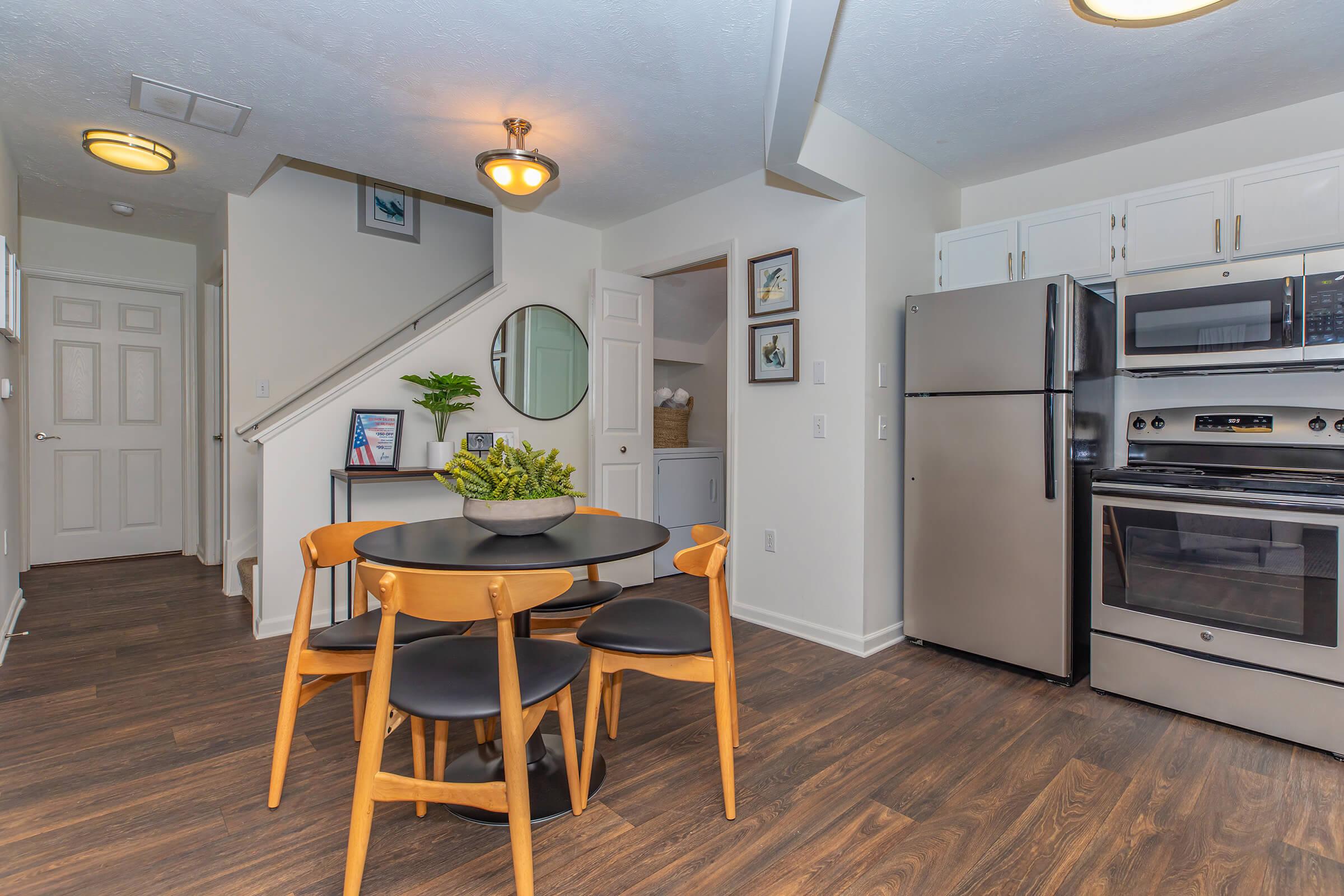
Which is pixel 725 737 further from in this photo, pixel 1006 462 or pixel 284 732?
pixel 1006 462

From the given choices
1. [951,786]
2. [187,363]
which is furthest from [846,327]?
[187,363]

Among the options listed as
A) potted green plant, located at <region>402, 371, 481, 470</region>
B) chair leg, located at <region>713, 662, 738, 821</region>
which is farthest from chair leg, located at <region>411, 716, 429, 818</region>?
potted green plant, located at <region>402, 371, 481, 470</region>

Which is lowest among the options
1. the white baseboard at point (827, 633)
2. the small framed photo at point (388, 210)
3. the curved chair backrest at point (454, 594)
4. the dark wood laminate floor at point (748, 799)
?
the dark wood laminate floor at point (748, 799)

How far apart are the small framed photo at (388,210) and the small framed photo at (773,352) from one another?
8.89 ft

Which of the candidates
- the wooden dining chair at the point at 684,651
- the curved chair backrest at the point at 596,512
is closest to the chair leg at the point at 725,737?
the wooden dining chair at the point at 684,651

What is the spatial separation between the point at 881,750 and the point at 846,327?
6.04ft

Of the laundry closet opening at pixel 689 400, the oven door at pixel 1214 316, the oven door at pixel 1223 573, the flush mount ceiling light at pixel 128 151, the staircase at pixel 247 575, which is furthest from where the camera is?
the laundry closet opening at pixel 689 400

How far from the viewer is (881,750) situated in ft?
7.06

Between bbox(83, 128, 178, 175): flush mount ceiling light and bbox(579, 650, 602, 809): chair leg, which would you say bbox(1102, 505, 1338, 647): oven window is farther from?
bbox(83, 128, 178, 175): flush mount ceiling light

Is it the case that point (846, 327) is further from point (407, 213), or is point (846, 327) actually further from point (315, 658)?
point (407, 213)

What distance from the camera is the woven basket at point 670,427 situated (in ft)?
16.0

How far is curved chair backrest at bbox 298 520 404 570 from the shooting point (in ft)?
6.16

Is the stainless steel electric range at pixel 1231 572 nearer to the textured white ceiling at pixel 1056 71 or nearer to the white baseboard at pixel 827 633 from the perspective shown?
the white baseboard at pixel 827 633

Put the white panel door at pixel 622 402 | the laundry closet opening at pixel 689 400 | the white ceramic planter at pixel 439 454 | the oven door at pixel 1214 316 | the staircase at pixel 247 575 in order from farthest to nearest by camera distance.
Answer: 1. the laundry closet opening at pixel 689 400
2. the white panel door at pixel 622 402
3. the staircase at pixel 247 575
4. the white ceramic planter at pixel 439 454
5. the oven door at pixel 1214 316
